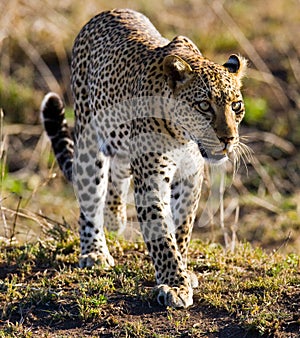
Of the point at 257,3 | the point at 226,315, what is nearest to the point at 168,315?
the point at 226,315

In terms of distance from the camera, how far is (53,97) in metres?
7.67

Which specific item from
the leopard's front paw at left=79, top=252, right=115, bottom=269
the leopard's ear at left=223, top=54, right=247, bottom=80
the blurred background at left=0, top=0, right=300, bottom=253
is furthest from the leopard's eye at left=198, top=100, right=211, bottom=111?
the blurred background at left=0, top=0, right=300, bottom=253

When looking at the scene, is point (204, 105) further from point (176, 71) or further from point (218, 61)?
point (218, 61)

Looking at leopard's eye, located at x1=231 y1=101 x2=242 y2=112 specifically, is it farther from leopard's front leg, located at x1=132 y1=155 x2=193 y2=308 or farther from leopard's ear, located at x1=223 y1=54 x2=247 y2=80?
leopard's front leg, located at x1=132 y1=155 x2=193 y2=308

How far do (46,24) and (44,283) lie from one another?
739cm

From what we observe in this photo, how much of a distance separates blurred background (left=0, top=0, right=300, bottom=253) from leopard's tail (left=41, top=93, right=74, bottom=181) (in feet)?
7.02

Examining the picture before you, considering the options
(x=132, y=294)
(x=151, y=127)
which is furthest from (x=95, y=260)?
(x=151, y=127)

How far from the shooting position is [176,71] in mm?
6082

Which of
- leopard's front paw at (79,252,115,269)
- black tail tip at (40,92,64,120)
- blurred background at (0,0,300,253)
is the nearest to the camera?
leopard's front paw at (79,252,115,269)

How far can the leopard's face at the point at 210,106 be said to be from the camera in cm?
578

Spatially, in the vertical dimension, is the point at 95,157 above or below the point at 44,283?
above

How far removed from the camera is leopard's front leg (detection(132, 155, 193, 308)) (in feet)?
20.2

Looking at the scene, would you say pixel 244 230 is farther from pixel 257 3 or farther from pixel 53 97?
pixel 257 3

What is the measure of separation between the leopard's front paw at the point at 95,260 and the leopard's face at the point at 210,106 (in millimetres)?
1429
